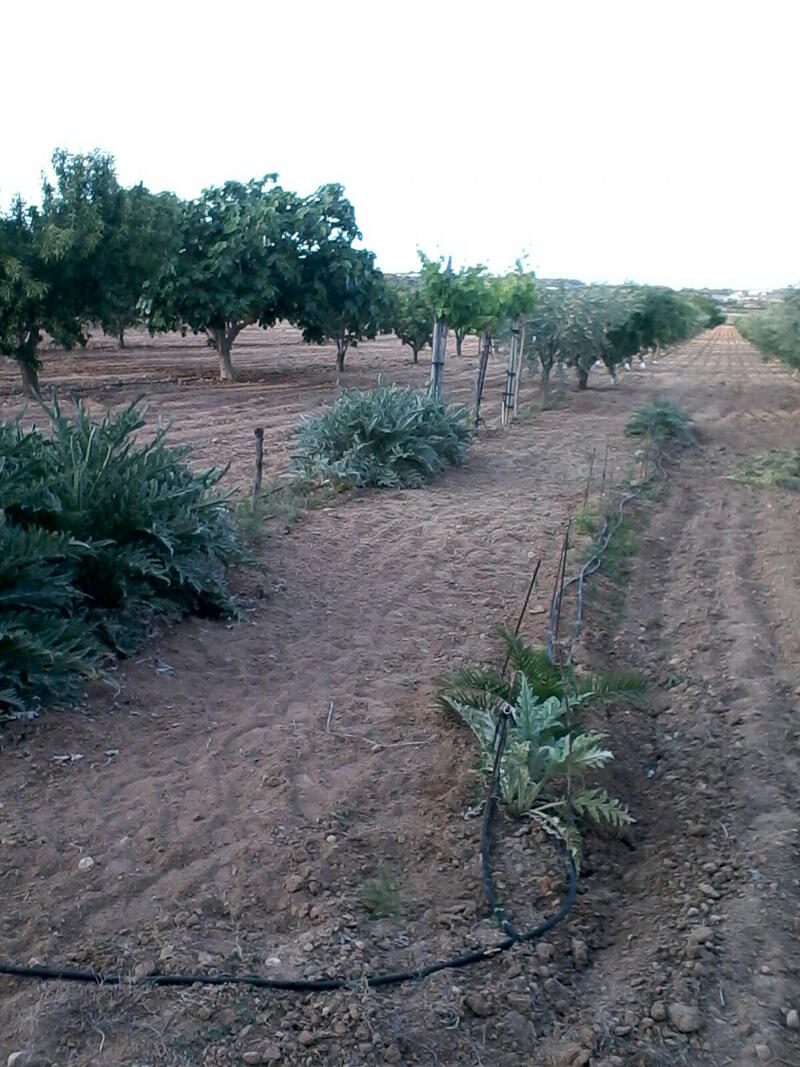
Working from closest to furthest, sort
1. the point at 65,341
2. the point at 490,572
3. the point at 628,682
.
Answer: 1. the point at 628,682
2. the point at 490,572
3. the point at 65,341

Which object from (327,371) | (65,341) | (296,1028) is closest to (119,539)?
(296,1028)

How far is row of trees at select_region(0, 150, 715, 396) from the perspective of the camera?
19469 millimetres

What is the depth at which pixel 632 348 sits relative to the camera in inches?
967

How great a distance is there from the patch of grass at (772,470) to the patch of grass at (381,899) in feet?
35.0

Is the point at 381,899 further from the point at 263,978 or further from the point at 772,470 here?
the point at 772,470

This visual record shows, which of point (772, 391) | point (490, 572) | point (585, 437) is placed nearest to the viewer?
point (490, 572)

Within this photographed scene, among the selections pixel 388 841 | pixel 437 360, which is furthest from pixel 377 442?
pixel 388 841

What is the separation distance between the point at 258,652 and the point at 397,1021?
3.36 meters

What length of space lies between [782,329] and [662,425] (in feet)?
22.5

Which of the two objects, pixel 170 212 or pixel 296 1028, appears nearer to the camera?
pixel 296 1028

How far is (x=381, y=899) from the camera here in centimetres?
390

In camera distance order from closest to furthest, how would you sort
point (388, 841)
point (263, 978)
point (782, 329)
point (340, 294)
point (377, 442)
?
point (263, 978) → point (388, 841) → point (377, 442) → point (782, 329) → point (340, 294)

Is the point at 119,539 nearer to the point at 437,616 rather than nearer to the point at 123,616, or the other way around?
the point at 123,616

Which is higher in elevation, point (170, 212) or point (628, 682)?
point (170, 212)
